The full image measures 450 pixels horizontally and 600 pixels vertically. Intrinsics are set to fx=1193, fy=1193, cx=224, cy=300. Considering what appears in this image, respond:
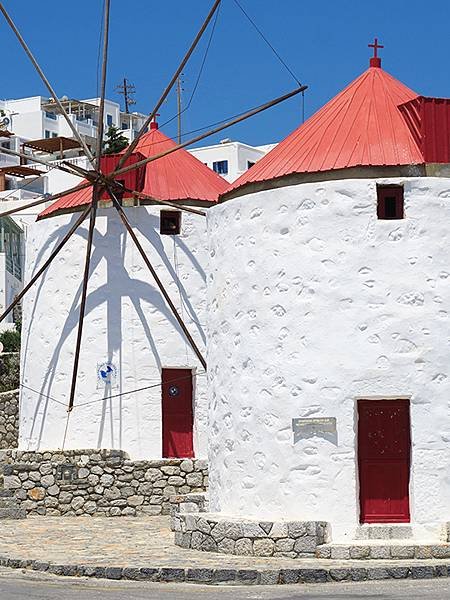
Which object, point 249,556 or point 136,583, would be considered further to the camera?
point 249,556

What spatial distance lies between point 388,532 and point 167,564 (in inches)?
102

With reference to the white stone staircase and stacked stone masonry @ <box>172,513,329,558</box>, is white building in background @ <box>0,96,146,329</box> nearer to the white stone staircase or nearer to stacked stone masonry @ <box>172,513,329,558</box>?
stacked stone masonry @ <box>172,513,329,558</box>

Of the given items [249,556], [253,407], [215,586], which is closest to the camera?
[215,586]

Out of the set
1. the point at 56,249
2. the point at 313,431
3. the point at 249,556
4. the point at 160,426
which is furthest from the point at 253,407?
the point at 56,249

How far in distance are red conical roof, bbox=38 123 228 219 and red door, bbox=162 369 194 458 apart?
303cm

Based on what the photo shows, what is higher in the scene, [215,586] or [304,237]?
[304,237]

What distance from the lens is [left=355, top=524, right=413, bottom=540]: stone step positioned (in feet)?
43.7

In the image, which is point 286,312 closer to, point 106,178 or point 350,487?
point 350,487

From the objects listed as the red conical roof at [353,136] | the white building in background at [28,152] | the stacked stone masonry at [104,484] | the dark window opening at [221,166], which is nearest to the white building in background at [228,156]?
the dark window opening at [221,166]

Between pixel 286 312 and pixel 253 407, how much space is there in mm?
1216

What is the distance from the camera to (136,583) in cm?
1180

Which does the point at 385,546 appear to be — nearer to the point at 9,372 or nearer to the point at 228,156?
the point at 9,372

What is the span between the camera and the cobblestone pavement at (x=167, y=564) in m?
11.9

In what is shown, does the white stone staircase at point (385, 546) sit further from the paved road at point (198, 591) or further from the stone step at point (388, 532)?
the paved road at point (198, 591)
